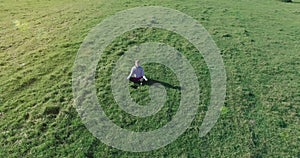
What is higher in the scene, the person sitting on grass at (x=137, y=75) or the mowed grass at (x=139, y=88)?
the person sitting on grass at (x=137, y=75)

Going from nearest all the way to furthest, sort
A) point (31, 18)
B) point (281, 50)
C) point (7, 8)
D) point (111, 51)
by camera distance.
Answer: point (111, 51) → point (281, 50) → point (31, 18) → point (7, 8)

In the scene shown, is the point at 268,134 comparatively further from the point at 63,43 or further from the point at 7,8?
the point at 7,8

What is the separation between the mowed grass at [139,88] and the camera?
15.6m

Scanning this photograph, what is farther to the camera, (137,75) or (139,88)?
(137,75)

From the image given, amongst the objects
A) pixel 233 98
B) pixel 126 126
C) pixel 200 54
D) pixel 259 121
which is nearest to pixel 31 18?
pixel 200 54

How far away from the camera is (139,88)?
19078 millimetres

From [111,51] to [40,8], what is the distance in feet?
44.5

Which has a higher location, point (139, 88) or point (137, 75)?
point (137, 75)

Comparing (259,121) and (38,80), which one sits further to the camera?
(38,80)

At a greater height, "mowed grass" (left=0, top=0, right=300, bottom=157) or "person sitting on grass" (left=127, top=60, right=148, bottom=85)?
"person sitting on grass" (left=127, top=60, right=148, bottom=85)

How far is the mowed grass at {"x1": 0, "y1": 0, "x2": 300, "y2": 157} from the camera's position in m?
15.6

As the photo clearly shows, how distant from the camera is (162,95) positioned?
1889 centimetres

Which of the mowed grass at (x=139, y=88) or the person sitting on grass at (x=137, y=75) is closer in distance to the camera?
the mowed grass at (x=139, y=88)

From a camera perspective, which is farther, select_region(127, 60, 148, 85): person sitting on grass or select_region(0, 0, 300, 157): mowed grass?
select_region(127, 60, 148, 85): person sitting on grass
